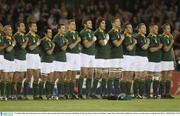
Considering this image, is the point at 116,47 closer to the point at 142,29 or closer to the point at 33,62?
the point at 142,29

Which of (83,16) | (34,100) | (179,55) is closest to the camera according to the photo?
(34,100)

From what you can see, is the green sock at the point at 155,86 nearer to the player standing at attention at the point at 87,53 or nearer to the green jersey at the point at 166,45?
the green jersey at the point at 166,45

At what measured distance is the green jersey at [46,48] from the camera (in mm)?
18916

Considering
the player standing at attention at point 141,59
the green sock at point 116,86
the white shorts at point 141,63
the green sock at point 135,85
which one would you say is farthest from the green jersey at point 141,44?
the green sock at point 116,86

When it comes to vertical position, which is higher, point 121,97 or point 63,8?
point 63,8

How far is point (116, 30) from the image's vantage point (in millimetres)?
19172

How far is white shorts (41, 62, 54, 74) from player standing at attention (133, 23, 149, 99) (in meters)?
2.39

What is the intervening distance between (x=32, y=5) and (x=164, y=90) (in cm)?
771

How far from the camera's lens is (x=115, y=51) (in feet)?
63.1

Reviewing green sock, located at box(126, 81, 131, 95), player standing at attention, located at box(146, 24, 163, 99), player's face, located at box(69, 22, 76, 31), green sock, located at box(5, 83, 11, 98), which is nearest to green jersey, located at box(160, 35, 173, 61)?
player standing at attention, located at box(146, 24, 163, 99)

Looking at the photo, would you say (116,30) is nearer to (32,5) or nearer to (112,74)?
(112,74)

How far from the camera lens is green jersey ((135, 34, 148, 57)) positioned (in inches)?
761

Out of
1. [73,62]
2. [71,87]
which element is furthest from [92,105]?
[73,62]

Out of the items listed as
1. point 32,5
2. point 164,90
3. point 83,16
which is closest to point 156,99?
point 164,90
